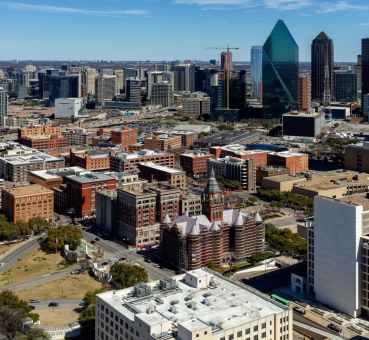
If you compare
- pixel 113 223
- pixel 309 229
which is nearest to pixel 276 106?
pixel 113 223

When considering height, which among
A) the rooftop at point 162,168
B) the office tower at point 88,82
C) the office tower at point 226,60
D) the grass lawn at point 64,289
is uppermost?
the office tower at point 226,60

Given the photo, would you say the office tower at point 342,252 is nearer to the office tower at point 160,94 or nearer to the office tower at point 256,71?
the office tower at point 160,94

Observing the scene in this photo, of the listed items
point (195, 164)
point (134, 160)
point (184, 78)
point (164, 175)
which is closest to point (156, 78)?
point (184, 78)

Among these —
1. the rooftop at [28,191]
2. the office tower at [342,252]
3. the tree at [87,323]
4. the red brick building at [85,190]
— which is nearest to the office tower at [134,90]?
the red brick building at [85,190]

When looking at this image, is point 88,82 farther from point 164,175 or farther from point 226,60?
point 164,175

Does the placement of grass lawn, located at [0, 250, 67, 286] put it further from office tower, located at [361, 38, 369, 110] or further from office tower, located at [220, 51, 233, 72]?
office tower, located at [220, 51, 233, 72]

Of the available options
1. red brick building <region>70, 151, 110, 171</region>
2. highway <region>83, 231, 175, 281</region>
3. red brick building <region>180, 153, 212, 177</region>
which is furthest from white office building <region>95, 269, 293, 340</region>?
red brick building <region>180, 153, 212, 177</region>

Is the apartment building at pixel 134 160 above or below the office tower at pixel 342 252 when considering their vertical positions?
above

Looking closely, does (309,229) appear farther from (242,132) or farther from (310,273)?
(242,132)
